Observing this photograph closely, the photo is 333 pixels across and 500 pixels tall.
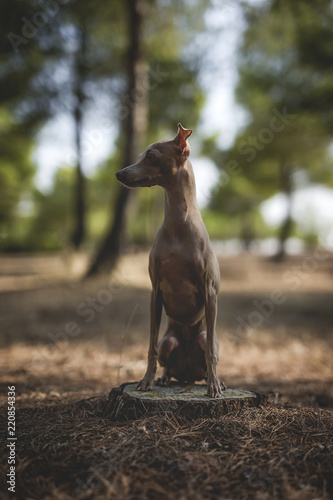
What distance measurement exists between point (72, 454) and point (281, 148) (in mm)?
14794

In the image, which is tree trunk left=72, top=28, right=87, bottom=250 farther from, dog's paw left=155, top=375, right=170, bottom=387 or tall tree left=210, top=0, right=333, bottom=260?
dog's paw left=155, top=375, right=170, bottom=387

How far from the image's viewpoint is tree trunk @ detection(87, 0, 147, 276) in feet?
28.4

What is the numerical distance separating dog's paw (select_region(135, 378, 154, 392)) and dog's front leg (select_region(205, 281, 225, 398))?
0.43 meters

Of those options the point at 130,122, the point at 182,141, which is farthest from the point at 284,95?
the point at 182,141

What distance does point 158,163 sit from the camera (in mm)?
2363

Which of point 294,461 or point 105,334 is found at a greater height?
point 105,334

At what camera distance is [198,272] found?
2.43m

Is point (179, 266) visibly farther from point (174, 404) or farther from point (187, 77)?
point (187, 77)

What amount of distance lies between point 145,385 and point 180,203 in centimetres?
136

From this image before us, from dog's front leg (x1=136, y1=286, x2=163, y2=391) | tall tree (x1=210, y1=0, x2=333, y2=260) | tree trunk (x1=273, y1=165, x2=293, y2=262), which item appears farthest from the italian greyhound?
tree trunk (x1=273, y1=165, x2=293, y2=262)

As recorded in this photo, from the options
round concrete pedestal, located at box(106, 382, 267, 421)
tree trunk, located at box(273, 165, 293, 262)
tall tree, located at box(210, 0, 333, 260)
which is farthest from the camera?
tree trunk, located at box(273, 165, 293, 262)

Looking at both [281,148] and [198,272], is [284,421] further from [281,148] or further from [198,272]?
[281,148]

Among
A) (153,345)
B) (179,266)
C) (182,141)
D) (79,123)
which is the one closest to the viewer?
(182,141)

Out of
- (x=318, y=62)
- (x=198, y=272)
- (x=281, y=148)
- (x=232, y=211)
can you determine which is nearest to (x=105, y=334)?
(x=198, y=272)
